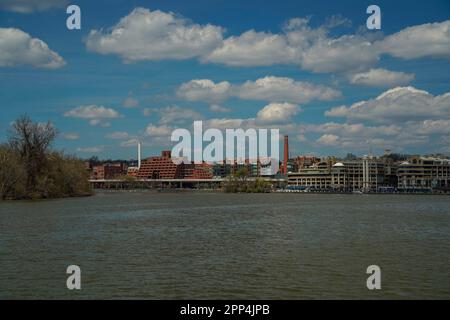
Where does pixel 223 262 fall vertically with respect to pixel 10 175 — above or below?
below

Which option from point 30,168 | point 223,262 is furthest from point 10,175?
point 223,262

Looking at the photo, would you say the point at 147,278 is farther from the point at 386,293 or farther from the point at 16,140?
the point at 16,140

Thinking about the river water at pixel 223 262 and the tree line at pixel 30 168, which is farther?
the tree line at pixel 30 168

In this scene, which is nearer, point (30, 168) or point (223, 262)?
point (223, 262)

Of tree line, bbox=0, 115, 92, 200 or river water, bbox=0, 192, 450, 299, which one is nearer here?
river water, bbox=0, 192, 450, 299

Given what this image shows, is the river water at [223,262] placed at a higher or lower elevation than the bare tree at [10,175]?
lower

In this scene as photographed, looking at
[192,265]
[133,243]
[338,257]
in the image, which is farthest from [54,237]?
[338,257]

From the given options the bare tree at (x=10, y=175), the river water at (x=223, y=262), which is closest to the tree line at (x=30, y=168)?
the bare tree at (x=10, y=175)

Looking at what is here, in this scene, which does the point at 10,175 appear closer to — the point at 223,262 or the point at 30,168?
the point at 30,168

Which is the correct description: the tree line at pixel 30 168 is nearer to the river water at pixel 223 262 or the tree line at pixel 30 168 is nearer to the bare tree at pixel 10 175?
the bare tree at pixel 10 175

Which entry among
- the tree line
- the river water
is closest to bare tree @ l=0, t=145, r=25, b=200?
the tree line

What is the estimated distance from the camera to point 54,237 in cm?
3403

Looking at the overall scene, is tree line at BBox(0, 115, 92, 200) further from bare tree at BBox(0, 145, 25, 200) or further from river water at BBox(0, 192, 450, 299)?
river water at BBox(0, 192, 450, 299)

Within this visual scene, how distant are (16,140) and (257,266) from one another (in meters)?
77.7
